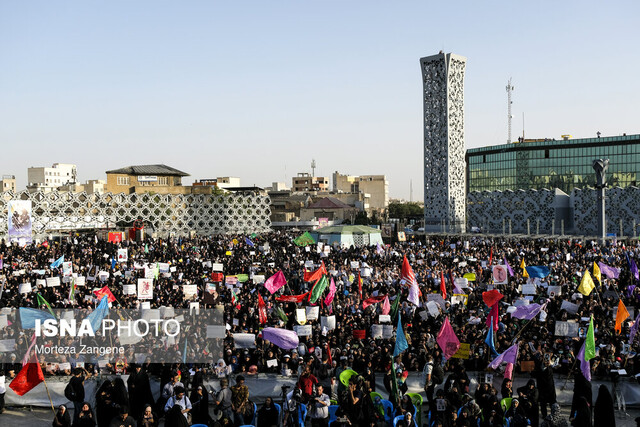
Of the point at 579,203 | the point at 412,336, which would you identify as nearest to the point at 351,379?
the point at 412,336

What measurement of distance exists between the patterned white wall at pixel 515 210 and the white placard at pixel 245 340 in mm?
51384

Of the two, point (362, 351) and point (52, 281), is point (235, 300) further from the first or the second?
point (362, 351)

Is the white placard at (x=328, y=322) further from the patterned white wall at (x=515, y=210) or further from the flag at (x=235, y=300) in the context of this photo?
the patterned white wall at (x=515, y=210)

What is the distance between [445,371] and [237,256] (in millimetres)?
20841

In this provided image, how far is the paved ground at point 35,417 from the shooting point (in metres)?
11.6

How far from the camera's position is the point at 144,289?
19.2 metres

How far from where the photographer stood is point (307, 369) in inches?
461

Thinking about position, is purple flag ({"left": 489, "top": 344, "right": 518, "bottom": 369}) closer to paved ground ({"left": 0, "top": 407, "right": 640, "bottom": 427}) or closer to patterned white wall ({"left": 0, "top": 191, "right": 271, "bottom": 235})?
paved ground ({"left": 0, "top": 407, "right": 640, "bottom": 427})

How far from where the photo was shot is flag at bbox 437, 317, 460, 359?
42.0ft

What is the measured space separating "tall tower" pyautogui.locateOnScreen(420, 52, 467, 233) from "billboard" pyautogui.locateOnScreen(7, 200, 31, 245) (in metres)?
40.9

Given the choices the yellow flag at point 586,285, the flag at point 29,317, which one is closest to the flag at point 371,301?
the yellow flag at point 586,285

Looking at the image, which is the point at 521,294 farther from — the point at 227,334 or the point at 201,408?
the point at 201,408

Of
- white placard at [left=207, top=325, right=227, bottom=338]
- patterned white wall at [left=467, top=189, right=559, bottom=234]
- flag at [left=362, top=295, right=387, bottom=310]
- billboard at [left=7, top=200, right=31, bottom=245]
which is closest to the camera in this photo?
white placard at [left=207, top=325, right=227, bottom=338]

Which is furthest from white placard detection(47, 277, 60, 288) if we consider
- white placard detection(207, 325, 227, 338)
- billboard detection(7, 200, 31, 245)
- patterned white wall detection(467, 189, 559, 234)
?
patterned white wall detection(467, 189, 559, 234)
